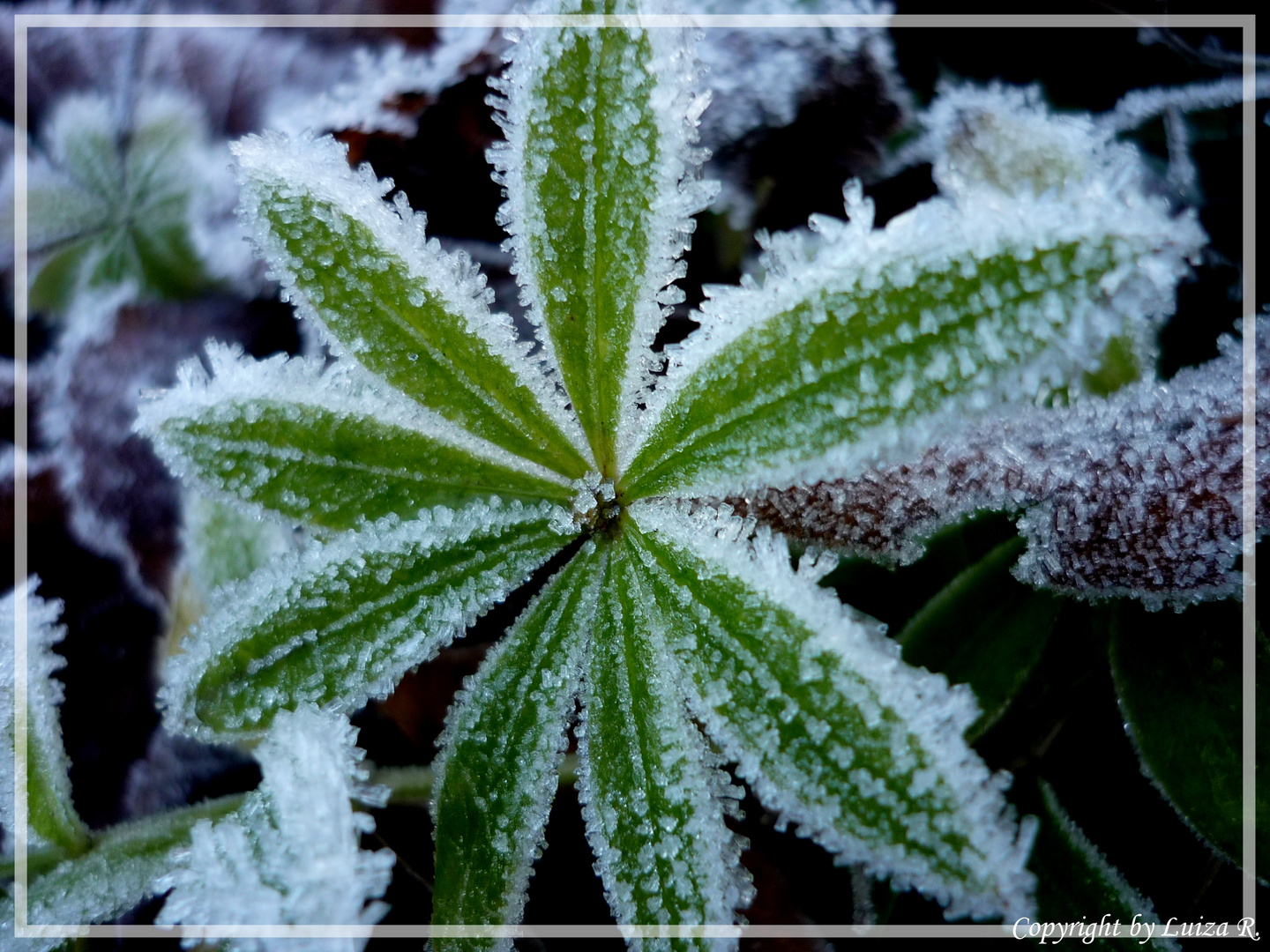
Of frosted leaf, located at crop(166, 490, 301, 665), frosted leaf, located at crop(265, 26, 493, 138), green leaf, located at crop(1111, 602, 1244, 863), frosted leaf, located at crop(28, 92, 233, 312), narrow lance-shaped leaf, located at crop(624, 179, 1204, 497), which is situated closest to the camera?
narrow lance-shaped leaf, located at crop(624, 179, 1204, 497)

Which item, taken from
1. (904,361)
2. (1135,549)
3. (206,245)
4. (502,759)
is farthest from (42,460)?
(1135,549)

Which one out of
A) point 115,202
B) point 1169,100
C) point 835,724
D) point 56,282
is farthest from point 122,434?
point 1169,100

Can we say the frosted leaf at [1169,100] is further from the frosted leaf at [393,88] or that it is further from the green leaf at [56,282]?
the green leaf at [56,282]

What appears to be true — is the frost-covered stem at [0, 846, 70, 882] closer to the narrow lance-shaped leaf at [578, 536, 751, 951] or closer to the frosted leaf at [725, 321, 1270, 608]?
the narrow lance-shaped leaf at [578, 536, 751, 951]

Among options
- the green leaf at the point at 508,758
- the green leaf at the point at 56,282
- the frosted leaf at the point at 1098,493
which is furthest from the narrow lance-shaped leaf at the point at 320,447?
the green leaf at the point at 56,282

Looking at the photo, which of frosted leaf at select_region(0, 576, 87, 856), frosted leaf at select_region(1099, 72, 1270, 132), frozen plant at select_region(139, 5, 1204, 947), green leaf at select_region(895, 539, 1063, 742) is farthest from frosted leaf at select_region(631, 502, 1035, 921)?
frosted leaf at select_region(1099, 72, 1270, 132)
